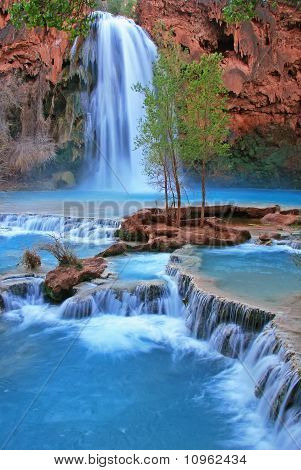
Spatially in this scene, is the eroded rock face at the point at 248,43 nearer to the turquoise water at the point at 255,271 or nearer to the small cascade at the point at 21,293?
the turquoise water at the point at 255,271

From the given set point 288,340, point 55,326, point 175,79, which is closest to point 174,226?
point 175,79

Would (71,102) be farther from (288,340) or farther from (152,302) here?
(288,340)

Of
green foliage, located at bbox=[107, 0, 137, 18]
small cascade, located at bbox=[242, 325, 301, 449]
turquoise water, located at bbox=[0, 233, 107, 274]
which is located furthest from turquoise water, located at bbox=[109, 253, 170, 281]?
green foliage, located at bbox=[107, 0, 137, 18]

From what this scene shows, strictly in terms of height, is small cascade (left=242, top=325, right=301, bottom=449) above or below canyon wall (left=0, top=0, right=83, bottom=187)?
below

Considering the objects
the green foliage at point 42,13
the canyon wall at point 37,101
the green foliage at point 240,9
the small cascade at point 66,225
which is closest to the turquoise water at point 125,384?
the green foliage at point 240,9

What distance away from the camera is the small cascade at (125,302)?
10.1m

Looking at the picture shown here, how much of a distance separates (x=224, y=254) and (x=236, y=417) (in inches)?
282

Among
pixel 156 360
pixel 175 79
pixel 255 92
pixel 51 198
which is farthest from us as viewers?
pixel 255 92

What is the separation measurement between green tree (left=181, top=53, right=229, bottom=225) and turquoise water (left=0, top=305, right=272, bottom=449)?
8.09m

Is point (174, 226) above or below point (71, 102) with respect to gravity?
below

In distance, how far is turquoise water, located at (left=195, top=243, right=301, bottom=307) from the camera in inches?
367

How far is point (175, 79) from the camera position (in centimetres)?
1593

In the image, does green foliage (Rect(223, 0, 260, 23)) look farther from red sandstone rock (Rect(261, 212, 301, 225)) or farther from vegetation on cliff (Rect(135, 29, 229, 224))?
red sandstone rock (Rect(261, 212, 301, 225))

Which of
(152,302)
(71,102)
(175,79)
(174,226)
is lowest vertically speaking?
(152,302)
